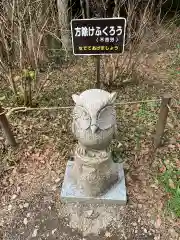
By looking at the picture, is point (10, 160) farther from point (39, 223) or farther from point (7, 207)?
point (39, 223)

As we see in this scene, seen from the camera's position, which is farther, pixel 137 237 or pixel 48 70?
pixel 48 70

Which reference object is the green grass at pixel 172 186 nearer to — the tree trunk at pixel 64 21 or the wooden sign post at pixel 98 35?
the wooden sign post at pixel 98 35

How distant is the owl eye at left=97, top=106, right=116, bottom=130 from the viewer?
2028mm

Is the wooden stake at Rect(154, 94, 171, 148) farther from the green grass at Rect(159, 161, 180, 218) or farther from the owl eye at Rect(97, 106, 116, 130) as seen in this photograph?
the owl eye at Rect(97, 106, 116, 130)

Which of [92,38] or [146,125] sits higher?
[92,38]

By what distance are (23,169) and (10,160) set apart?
22 cm

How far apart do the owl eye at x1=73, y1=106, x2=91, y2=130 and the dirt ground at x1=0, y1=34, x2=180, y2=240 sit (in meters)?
1.09

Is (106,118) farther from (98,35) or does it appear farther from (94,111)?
(98,35)

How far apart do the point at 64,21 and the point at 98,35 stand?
2.62 meters

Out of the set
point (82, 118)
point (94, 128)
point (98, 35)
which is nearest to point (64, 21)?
point (98, 35)

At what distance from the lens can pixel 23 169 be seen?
3.08m

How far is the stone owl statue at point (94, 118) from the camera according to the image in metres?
1.97

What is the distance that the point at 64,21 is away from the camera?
4.80 meters

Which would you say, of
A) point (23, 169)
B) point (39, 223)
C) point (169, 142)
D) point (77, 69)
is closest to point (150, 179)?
point (169, 142)
